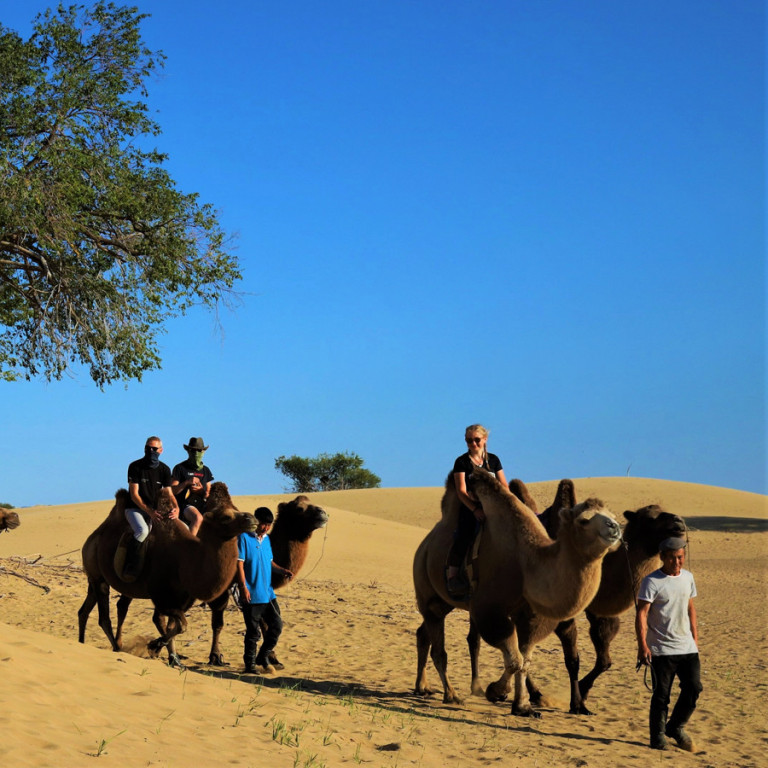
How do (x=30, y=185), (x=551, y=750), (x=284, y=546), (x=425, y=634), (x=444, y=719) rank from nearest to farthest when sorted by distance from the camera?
(x=551, y=750), (x=444, y=719), (x=425, y=634), (x=284, y=546), (x=30, y=185)

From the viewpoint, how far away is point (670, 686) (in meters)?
8.09

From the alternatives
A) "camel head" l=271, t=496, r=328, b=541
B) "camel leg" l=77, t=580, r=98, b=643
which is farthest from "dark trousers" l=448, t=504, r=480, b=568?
"camel leg" l=77, t=580, r=98, b=643

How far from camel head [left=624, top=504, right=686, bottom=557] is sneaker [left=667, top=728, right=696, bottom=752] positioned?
1755 mm

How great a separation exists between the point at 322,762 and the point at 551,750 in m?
2.28

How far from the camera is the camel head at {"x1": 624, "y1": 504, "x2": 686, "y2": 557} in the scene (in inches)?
359

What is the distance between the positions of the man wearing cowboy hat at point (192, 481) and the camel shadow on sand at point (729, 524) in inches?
1302

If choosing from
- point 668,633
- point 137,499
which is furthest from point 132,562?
point 668,633

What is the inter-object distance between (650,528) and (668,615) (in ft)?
5.02

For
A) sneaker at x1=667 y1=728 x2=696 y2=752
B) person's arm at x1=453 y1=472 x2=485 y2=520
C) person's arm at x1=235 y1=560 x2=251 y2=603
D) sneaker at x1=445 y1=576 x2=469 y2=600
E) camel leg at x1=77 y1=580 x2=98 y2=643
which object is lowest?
sneaker at x1=667 y1=728 x2=696 y2=752

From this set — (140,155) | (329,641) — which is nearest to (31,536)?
(140,155)

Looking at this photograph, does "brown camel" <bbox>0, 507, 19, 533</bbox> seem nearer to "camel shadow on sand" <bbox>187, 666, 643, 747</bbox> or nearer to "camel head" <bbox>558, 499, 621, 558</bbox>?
"camel shadow on sand" <bbox>187, 666, 643, 747</bbox>

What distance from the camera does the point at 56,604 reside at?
17.7 metres

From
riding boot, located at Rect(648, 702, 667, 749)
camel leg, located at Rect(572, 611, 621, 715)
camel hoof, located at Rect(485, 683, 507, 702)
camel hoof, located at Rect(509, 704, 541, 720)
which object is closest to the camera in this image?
riding boot, located at Rect(648, 702, 667, 749)

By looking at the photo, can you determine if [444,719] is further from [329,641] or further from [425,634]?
[329,641]
